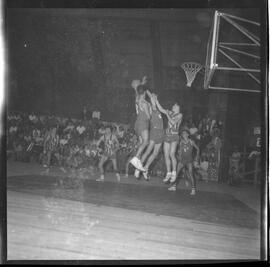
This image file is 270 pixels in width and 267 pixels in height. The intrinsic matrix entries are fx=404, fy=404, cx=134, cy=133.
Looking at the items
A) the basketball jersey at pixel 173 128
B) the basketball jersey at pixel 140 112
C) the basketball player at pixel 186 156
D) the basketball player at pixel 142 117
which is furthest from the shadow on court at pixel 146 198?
the basketball jersey at pixel 140 112

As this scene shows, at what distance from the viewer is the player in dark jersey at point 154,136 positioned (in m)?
4.20

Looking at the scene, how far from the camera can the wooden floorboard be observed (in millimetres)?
3938

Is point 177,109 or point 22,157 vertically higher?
point 177,109

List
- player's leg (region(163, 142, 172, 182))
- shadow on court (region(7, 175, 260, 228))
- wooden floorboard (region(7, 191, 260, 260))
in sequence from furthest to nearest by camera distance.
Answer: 1. player's leg (region(163, 142, 172, 182))
2. shadow on court (region(7, 175, 260, 228))
3. wooden floorboard (region(7, 191, 260, 260))

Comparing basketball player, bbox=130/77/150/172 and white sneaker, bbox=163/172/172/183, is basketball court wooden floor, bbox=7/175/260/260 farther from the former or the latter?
basketball player, bbox=130/77/150/172

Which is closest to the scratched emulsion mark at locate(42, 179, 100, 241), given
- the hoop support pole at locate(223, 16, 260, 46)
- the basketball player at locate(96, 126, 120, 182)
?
the basketball player at locate(96, 126, 120, 182)

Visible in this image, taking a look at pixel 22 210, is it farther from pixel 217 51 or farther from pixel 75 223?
pixel 217 51

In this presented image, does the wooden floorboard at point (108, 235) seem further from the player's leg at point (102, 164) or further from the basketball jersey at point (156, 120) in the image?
the basketball jersey at point (156, 120)

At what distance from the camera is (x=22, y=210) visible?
404 cm

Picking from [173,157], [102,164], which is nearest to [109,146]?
[102,164]

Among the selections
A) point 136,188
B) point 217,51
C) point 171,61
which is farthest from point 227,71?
point 136,188

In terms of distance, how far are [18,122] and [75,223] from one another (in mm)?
1160

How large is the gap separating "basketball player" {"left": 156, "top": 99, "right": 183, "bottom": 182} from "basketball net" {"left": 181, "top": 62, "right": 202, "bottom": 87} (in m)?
0.29

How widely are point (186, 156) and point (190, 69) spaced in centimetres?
91
